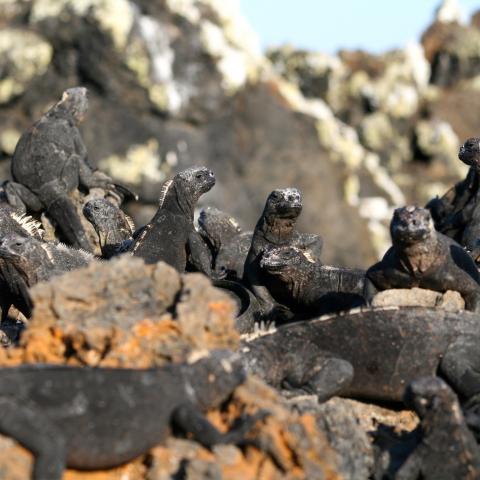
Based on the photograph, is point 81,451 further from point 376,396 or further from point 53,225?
point 53,225

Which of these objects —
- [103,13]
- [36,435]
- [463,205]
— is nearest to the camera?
[36,435]

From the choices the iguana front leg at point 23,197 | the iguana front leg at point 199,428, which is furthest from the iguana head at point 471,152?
the iguana front leg at point 199,428

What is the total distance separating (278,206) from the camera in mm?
12211

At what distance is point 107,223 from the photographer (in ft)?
47.7

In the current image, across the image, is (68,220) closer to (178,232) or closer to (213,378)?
(178,232)

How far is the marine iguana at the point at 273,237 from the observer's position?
39.6 ft

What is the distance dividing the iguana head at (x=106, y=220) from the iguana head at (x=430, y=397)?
6742 mm

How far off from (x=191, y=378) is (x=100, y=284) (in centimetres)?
114

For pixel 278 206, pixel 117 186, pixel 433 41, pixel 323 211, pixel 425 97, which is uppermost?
pixel 433 41

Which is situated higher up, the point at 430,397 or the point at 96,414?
the point at 430,397

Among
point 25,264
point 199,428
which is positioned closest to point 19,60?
point 25,264

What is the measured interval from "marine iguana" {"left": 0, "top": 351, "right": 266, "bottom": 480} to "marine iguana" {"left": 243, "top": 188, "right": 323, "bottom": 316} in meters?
4.44

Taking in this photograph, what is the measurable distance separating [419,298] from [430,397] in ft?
7.01

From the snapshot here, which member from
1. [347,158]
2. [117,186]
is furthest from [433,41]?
[117,186]
